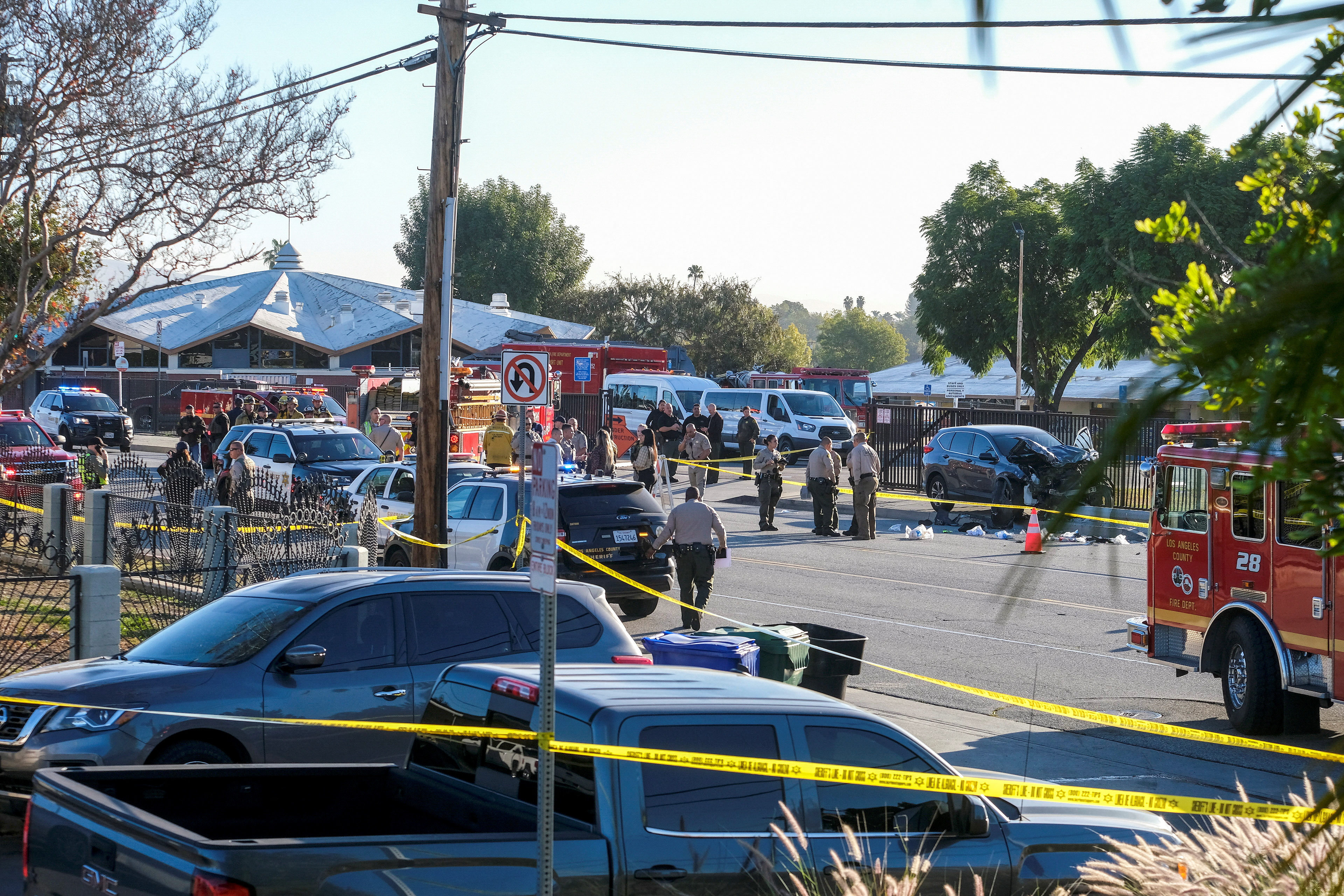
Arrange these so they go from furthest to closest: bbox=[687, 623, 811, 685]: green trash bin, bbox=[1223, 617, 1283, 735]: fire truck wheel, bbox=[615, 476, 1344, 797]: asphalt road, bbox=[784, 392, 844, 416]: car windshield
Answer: bbox=[784, 392, 844, 416]: car windshield → bbox=[615, 476, 1344, 797]: asphalt road → bbox=[1223, 617, 1283, 735]: fire truck wheel → bbox=[687, 623, 811, 685]: green trash bin

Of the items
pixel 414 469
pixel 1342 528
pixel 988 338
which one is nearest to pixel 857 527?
pixel 414 469

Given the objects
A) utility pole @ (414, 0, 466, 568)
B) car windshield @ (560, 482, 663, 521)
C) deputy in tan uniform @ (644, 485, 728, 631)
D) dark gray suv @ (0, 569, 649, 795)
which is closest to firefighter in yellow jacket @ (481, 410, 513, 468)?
car windshield @ (560, 482, 663, 521)

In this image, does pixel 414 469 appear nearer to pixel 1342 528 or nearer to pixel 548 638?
pixel 548 638

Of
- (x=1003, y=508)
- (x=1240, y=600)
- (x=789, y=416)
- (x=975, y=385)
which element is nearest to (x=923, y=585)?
(x=1003, y=508)

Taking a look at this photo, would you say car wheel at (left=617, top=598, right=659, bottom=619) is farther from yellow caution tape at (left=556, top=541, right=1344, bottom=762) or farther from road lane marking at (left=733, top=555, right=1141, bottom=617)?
road lane marking at (left=733, top=555, right=1141, bottom=617)

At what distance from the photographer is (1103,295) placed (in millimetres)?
32844

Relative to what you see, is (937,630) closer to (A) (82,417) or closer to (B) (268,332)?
(A) (82,417)

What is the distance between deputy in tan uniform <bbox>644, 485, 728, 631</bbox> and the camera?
1388cm

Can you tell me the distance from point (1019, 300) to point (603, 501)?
2721 cm

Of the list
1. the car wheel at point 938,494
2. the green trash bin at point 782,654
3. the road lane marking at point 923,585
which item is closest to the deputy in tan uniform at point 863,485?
the road lane marking at point 923,585

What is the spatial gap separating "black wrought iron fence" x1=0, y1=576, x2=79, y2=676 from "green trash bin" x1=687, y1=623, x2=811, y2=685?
17.5 feet

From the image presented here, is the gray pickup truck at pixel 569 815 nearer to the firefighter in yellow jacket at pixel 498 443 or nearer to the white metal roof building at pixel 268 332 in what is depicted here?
the firefighter in yellow jacket at pixel 498 443

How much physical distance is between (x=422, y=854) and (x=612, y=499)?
11222 mm

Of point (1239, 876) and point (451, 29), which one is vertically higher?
point (451, 29)
